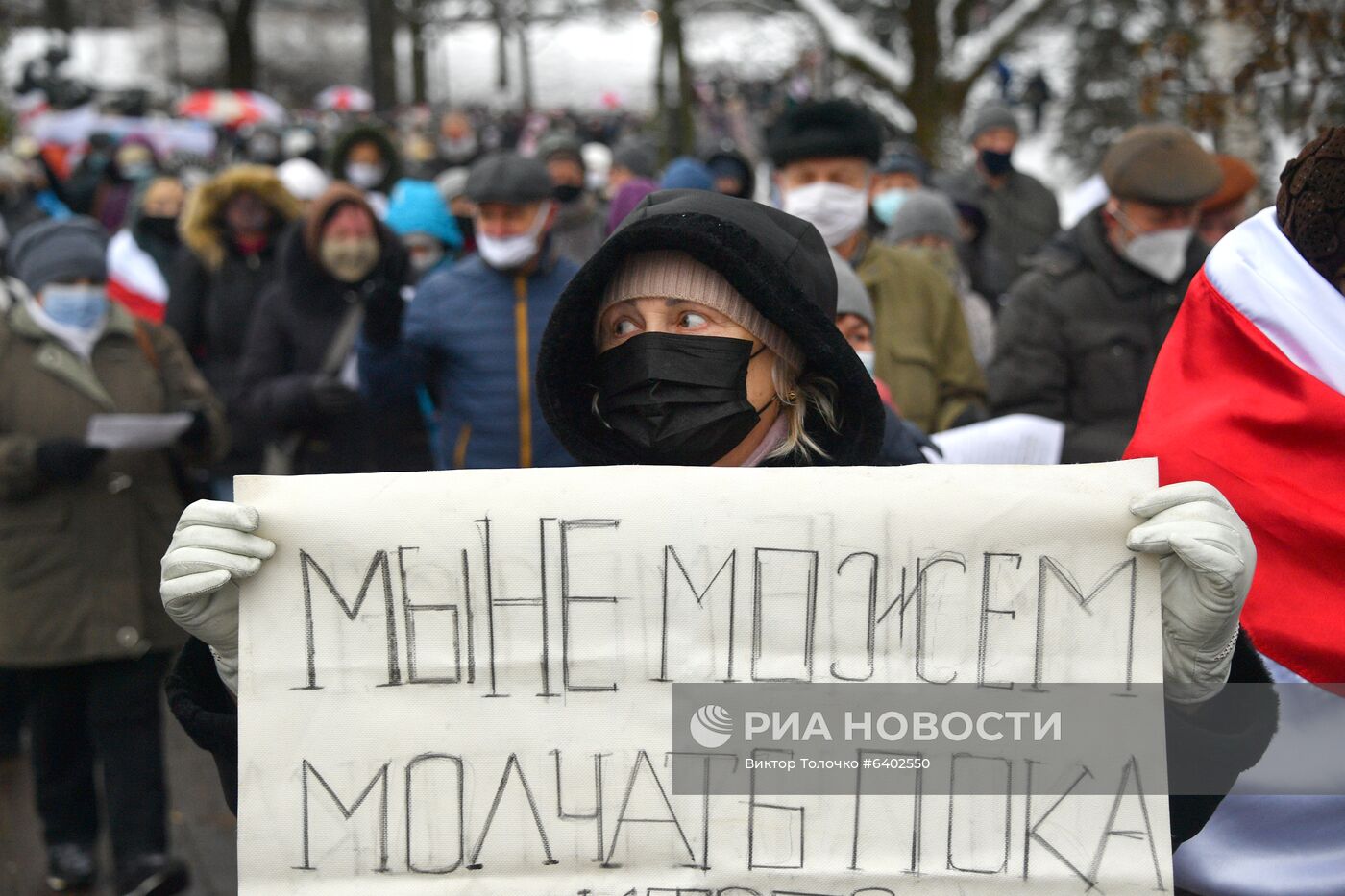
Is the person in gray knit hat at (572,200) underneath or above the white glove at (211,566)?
above

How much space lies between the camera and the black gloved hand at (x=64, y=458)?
14.1 ft

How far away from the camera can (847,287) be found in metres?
3.54

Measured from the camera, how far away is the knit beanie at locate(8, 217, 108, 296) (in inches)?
176

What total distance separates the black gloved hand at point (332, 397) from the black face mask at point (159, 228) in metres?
3.55

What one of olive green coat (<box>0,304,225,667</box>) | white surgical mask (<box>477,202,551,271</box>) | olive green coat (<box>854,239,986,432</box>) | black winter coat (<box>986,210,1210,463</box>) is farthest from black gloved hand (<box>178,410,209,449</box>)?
black winter coat (<box>986,210,1210,463</box>)

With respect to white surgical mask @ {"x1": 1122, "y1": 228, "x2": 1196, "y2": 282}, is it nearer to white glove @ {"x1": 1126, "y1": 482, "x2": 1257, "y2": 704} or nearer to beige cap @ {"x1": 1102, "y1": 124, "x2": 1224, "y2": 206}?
beige cap @ {"x1": 1102, "y1": 124, "x2": 1224, "y2": 206}

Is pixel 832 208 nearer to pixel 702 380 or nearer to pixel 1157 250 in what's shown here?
pixel 1157 250

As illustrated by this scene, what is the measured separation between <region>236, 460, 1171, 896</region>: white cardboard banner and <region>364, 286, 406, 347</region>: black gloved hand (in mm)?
2796

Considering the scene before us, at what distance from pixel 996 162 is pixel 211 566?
7004mm

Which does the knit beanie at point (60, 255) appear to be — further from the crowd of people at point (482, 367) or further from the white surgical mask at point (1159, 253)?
the white surgical mask at point (1159, 253)

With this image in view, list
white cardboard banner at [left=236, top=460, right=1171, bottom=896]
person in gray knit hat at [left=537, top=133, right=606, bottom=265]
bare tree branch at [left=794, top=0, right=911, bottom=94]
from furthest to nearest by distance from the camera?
1. bare tree branch at [left=794, top=0, right=911, bottom=94]
2. person in gray knit hat at [left=537, top=133, right=606, bottom=265]
3. white cardboard banner at [left=236, top=460, right=1171, bottom=896]

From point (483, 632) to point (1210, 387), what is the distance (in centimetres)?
120

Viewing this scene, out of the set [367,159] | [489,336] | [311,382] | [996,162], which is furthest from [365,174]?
[489,336]

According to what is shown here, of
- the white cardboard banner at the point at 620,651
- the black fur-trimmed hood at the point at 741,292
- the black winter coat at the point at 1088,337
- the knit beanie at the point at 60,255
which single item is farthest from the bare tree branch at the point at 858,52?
the white cardboard banner at the point at 620,651
